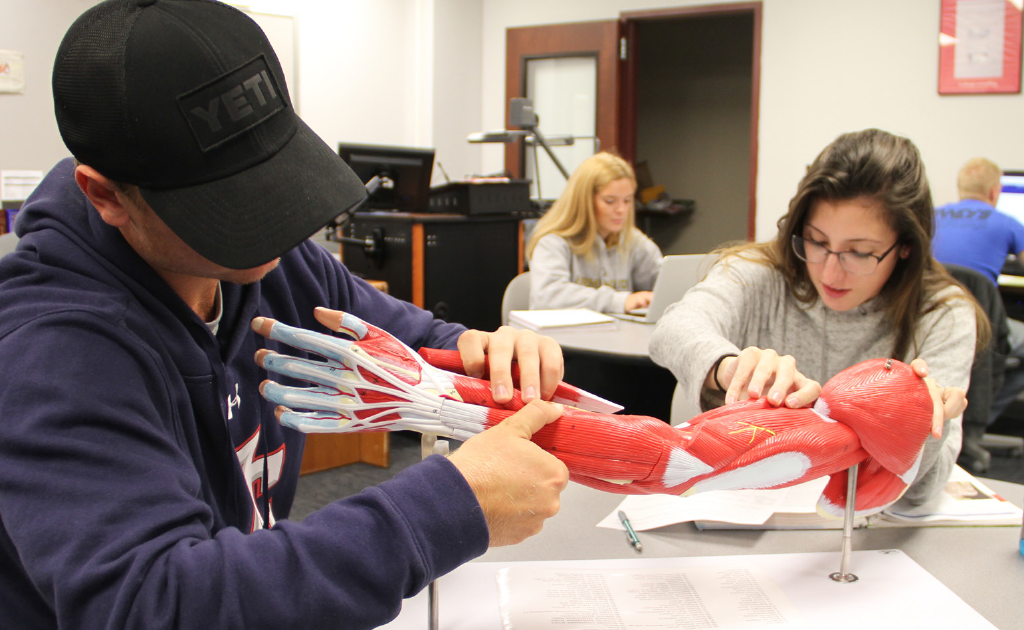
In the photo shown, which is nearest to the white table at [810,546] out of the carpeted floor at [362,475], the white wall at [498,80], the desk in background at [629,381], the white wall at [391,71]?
the desk in background at [629,381]

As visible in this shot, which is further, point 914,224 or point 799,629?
point 914,224

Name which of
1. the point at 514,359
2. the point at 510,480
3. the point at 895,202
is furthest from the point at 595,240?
the point at 510,480

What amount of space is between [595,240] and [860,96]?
2565 mm

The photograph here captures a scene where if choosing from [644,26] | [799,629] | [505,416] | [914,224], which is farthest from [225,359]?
[644,26]

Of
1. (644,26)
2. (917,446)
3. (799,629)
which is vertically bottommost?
(799,629)

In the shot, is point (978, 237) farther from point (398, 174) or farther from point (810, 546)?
point (810, 546)

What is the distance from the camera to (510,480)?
69 centimetres

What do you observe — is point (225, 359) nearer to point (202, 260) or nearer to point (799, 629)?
Result: point (202, 260)

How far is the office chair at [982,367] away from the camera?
2492mm

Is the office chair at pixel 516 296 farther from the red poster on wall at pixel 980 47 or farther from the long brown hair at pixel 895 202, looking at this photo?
the red poster on wall at pixel 980 47

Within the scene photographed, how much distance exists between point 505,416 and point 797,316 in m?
0.93

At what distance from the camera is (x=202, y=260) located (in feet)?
2.23

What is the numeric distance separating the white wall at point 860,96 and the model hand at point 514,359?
14.4 ft

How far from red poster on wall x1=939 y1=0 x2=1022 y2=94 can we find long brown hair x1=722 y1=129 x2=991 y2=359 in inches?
144
